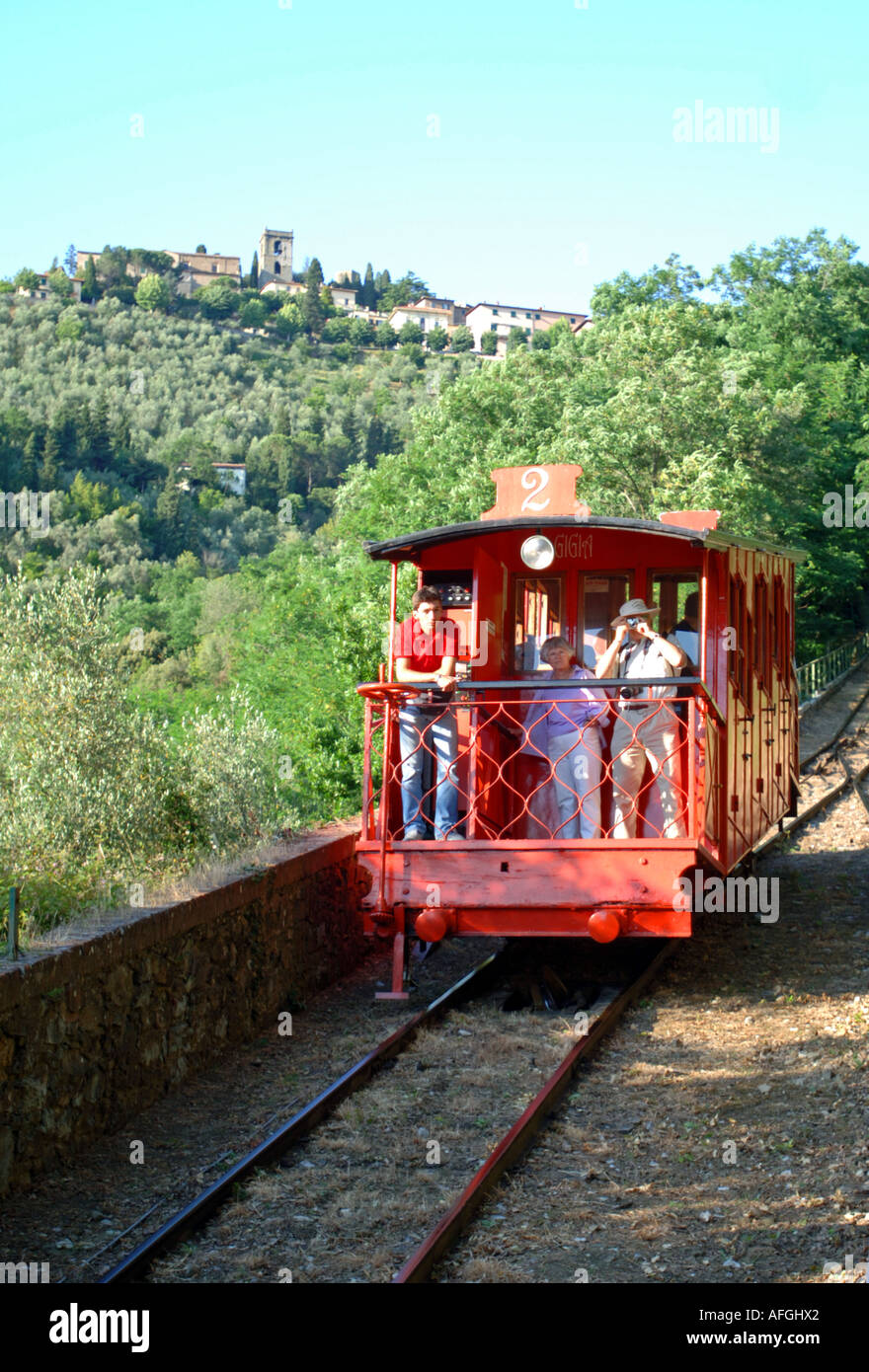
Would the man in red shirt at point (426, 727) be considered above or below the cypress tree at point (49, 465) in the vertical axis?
below

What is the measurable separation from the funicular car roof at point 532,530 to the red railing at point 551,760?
105 cm

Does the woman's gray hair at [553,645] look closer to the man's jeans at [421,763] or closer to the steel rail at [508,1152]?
the man's jeans at [421,763]

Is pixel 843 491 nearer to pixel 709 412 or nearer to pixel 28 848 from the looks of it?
pixel 709 412

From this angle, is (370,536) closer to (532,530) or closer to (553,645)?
(532,530)

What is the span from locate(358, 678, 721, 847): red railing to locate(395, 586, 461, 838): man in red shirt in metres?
0.01

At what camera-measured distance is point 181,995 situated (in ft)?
25.6

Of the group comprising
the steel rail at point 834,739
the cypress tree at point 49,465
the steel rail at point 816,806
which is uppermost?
the cypress tree at point 49,465

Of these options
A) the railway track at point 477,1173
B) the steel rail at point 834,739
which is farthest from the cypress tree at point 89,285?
the railway track at point 477,1173

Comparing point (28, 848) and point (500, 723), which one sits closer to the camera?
point (28, 848)

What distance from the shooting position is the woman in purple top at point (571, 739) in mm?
9211

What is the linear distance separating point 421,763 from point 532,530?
76.7 inches

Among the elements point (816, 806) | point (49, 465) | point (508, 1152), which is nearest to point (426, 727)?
point (508, 1152)

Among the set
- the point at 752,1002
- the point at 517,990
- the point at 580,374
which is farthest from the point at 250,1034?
the point at 580,374

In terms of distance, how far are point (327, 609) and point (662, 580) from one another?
27.4 meters
